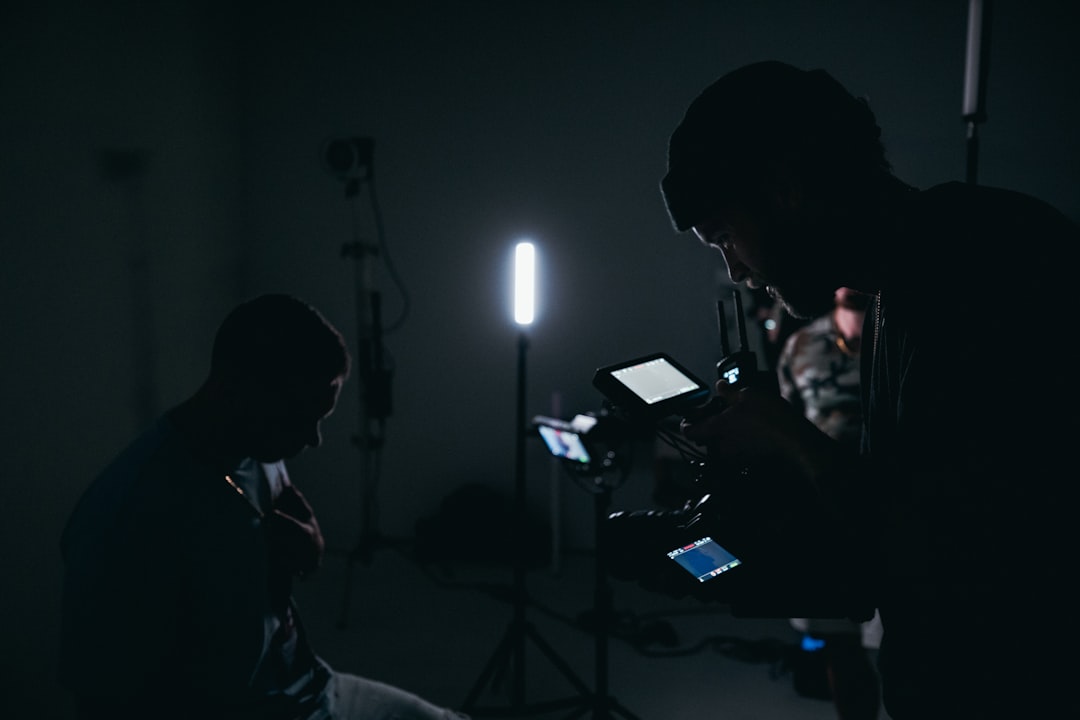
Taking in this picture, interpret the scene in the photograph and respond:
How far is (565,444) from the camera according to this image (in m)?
2.12

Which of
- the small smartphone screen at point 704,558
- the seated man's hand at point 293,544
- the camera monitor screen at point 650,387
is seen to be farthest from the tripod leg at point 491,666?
the small smartphone screen at point 704,558

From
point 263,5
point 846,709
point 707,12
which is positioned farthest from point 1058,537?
point 263,5

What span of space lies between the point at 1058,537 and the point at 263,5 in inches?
180

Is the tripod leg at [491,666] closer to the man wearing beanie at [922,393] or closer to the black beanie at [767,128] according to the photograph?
the man wearing beanie at [922,393]

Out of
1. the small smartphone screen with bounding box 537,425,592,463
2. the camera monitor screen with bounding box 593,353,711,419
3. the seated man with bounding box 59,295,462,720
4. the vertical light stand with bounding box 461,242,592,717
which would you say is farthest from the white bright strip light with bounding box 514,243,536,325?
the camera monitor screen with bounding box 593,353,711,419

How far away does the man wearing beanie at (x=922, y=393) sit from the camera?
26.3 inches

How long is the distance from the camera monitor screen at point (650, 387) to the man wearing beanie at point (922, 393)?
0.18 m

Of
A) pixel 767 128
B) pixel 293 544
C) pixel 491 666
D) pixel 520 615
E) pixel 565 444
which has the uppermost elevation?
pixel 767 128

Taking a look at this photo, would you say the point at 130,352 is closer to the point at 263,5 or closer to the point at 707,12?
the point at 263,5

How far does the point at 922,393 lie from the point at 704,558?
1.15 ft

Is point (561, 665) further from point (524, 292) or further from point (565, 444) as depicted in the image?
point (524, 292)

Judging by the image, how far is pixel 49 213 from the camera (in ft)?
8.32

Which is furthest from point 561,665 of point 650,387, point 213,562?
point 650,387

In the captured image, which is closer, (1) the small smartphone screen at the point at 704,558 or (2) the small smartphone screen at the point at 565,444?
(1) the small smartphone screen at the point at 704,558
